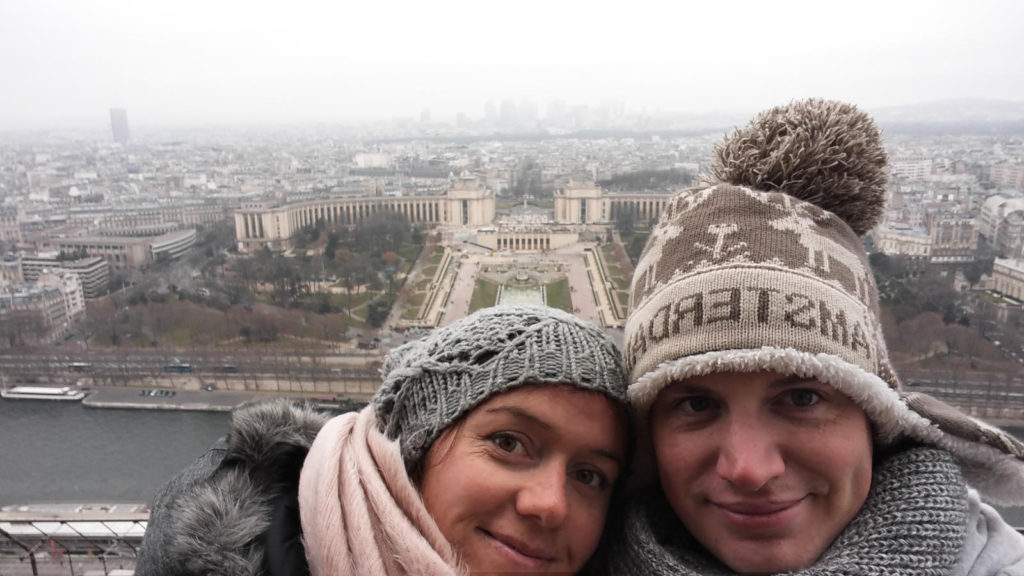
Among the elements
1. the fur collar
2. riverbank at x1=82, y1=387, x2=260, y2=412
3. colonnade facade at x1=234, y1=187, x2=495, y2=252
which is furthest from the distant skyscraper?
the fur collar

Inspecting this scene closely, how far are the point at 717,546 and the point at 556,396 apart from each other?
0.16 meters

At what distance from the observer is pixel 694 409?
498 mm

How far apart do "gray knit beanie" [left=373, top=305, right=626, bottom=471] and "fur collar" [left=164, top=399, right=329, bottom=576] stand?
3.0 inches

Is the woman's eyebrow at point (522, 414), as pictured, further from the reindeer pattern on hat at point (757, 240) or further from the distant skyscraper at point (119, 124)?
the distant skyscraper at point (119, 124)

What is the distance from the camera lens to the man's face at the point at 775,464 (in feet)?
1.52

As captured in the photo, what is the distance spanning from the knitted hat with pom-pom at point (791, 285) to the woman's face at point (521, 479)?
0.06 metres

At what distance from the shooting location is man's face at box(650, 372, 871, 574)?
1.52ft

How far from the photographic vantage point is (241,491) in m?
0.48

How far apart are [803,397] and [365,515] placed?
12.0 inches

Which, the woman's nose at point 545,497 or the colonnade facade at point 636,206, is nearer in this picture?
the woman's nose at point 545,497

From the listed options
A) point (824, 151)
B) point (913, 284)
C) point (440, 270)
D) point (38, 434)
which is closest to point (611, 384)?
point (824, 151)

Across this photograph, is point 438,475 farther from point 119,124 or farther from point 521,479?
point 119,124

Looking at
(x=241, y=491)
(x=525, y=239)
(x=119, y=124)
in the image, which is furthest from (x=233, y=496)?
(x=119, y=124)

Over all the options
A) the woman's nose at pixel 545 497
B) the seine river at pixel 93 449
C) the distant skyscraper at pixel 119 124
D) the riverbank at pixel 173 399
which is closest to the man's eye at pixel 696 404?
the woman's nose at pixel 545 497
